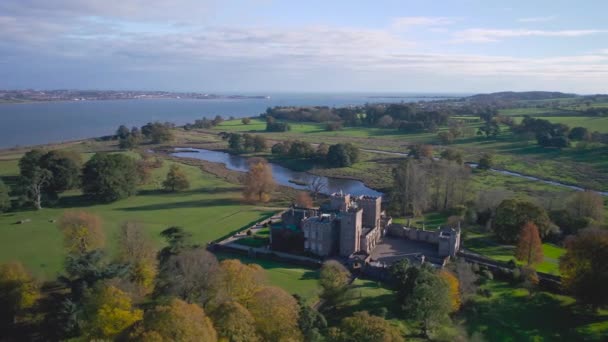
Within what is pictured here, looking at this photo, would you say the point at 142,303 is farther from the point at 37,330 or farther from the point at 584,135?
the point at 584,135

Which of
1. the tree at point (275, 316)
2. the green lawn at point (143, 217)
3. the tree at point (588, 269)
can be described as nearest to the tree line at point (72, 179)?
the green lawn at point (143, 217)

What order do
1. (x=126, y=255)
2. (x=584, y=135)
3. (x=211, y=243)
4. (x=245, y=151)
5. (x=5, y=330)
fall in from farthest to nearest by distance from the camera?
(x=245, y=151), (x=584, y=135), (x=211, y=243), (x=126, y=255), (x=5, y=330)

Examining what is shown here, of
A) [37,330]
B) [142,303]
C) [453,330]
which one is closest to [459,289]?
[453,330]

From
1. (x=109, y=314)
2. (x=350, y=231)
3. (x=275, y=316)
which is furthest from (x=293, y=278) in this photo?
(x=109, y=314)

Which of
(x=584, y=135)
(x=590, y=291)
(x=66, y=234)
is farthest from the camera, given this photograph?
(x=584, y=135)

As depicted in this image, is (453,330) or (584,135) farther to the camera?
(584,135)

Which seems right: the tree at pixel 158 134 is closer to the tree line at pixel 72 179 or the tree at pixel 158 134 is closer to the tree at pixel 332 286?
the tree line at pixel 72 179
